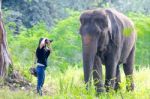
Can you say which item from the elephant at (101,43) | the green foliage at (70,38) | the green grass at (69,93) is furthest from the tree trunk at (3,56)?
the green foliage at (70,38)

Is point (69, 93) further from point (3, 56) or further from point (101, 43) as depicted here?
point (3, 56)

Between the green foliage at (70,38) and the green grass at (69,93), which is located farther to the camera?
the green foliage at (70,38)

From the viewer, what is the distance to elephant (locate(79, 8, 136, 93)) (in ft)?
33.7

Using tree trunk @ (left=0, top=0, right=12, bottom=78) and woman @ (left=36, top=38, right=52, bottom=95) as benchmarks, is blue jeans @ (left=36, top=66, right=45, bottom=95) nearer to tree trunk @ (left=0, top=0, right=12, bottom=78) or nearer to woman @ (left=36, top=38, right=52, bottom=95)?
woman @ (left=36, top=38, right=52, bottom=95)

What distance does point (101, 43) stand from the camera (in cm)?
1097

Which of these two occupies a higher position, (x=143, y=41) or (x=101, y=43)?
(x=101, y=43)

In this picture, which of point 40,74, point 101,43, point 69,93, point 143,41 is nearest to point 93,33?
point 101,43

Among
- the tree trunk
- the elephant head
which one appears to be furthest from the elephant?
the tree trunk

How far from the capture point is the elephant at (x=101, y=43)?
10.3 metres

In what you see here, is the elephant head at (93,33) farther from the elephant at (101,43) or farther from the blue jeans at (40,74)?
the blue jeans at (40,74)

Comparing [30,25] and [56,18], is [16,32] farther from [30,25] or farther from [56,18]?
[56,18]

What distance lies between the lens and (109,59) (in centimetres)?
1166

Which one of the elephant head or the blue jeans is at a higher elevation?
→ the elephant head

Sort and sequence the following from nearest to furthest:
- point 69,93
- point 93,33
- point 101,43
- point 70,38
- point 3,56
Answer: point 69,93
point 93,33
point 101,43
point 3,56
point 70,38
